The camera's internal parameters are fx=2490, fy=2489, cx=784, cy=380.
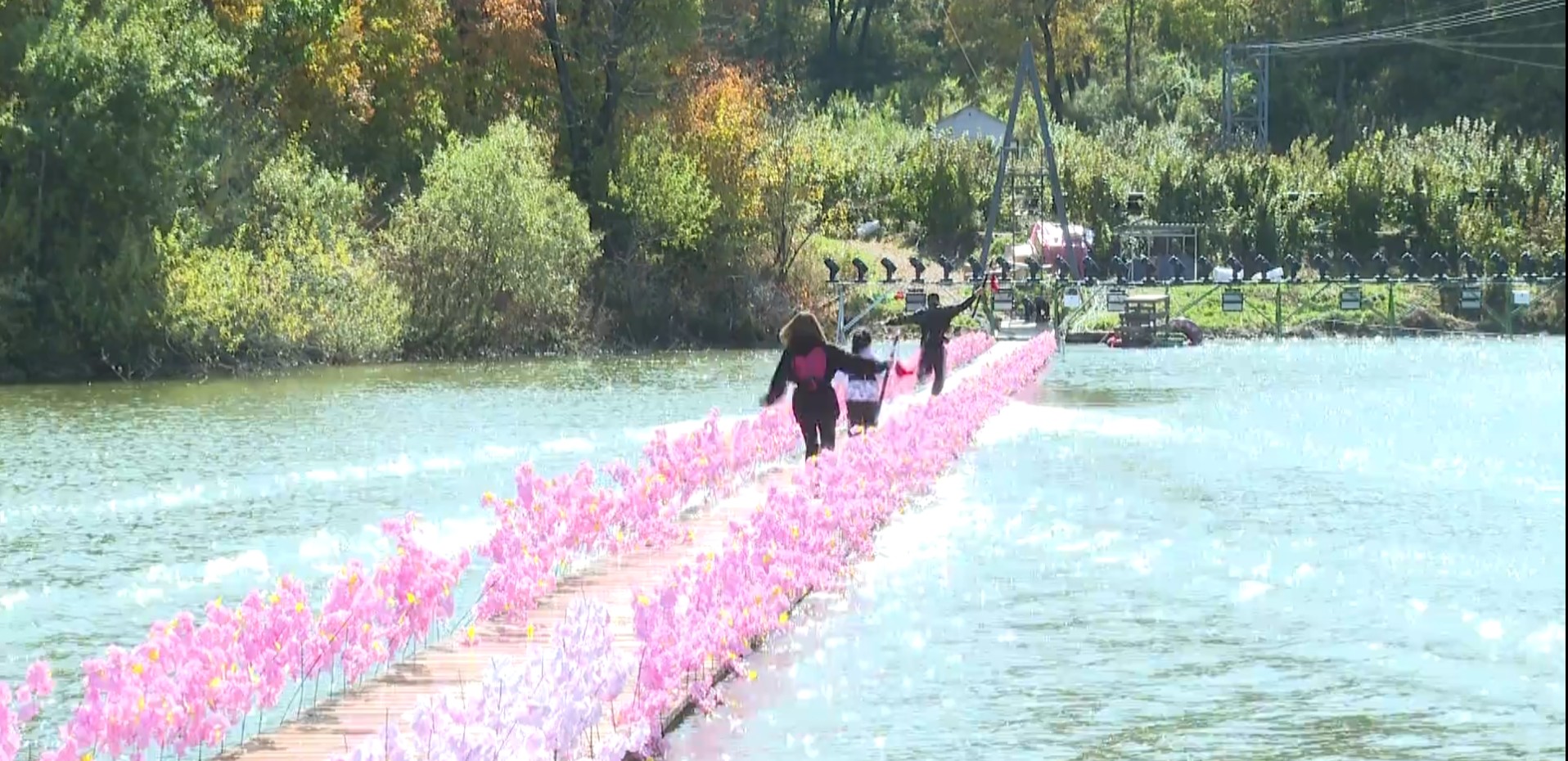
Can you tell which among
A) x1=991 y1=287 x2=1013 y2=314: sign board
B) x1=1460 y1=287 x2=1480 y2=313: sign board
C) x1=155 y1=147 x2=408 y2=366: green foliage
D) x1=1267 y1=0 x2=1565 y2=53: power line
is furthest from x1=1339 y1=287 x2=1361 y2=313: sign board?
x1=155 y1=147 x2=408 y2=366: green foliage

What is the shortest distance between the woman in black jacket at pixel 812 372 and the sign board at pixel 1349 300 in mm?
49498

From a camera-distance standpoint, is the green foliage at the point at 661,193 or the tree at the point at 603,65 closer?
the green foliage at the point at 661,193

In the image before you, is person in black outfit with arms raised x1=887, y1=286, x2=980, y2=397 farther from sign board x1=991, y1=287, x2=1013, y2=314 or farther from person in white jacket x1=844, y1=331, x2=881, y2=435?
sign board x1=991, y1=287, x2=1013, y2=314

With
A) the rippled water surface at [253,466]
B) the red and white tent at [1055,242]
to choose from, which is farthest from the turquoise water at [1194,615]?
the red and white tent at [1055,242]

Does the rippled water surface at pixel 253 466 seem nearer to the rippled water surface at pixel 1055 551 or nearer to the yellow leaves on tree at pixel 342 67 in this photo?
the rippled water surface at pixel 1055 551

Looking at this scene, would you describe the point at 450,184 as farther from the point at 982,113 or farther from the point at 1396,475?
the point at 982,113

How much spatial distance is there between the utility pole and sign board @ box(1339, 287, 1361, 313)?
12797mm

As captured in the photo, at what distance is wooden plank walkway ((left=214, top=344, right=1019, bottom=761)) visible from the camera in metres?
11.9

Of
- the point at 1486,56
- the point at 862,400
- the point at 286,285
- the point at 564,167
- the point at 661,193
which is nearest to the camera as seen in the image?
the point at 862,400

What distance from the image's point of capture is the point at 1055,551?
21984 millimetres

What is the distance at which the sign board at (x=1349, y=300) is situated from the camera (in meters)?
70.3

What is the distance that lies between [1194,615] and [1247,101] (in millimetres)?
84168

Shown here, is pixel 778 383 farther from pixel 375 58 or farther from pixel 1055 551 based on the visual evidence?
pixel 375 58

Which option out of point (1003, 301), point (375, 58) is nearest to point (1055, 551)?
point (1003, 301)
